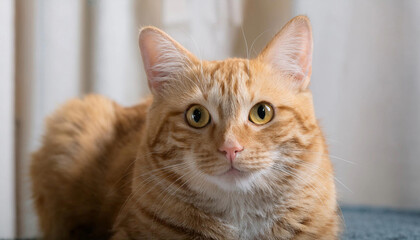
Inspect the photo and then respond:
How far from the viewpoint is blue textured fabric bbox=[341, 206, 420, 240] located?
1.46 metres

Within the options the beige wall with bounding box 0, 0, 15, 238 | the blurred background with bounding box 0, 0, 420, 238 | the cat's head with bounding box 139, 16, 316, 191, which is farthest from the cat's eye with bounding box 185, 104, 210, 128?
the beige wall with bounding box 0, 0, 15, 238

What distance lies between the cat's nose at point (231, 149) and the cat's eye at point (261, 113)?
0.13 m

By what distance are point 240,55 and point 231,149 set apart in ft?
4.17

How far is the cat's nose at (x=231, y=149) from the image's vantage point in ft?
3.49

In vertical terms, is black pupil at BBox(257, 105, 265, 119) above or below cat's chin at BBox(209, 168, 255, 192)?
above

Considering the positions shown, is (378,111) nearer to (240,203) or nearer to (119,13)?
(240,203)

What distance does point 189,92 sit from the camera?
1278mm

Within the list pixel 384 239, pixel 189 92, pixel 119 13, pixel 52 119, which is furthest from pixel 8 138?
pixel 384 239

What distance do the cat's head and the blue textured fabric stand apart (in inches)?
19.7

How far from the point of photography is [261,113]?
1190 millimetres

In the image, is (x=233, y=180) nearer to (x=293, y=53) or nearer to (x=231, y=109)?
(x=231, y=109)

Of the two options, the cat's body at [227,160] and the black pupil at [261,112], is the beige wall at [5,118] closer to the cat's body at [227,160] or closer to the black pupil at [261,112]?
the cat's body at [227,160]

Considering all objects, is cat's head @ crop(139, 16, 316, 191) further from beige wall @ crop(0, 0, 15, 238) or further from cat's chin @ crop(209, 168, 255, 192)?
beige wall @ crop(0, 0, 15, 238)

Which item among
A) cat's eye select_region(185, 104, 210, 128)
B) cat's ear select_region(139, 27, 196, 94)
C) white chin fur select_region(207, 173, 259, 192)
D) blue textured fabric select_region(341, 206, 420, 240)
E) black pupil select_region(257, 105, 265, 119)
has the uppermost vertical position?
cat's ear select_region(139, 27, 196, 94)
